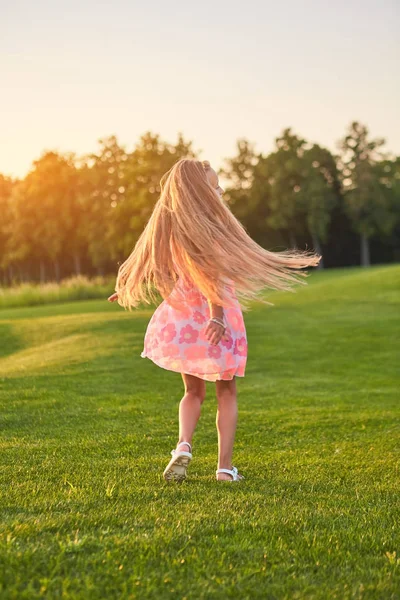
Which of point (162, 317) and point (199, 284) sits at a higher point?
point (199, 284)

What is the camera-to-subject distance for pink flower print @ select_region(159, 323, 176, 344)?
4633mm

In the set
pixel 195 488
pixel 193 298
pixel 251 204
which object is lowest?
pixel 195 488

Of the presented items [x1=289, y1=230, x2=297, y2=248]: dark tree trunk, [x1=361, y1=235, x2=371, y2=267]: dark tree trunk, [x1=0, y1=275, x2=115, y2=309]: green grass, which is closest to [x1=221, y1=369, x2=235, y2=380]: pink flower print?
[x1=0, y1=275, x2=115, y2=309]: green grass

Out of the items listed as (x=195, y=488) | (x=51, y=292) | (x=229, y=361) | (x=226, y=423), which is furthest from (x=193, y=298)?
(x=51, y=292)

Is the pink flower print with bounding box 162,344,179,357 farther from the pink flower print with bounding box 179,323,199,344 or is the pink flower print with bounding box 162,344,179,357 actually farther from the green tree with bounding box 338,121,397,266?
the green tree with bounding box 338,121,397,266

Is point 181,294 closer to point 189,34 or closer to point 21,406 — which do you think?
point 21,406

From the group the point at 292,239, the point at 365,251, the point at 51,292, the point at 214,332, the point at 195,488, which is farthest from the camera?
the point at 292,239

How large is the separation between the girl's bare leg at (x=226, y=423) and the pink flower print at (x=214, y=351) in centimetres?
24

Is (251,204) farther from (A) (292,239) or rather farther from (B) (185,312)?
(B) (185,312)

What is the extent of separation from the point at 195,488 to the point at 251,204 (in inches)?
2431

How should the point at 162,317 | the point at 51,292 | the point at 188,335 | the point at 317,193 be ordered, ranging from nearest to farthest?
the point at 188,335, the point at 162,317, the point at 51,292, the point at 317,193

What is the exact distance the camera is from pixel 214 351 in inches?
178

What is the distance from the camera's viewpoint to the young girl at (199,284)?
4.49 meters

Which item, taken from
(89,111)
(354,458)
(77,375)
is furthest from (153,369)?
(89,111)
